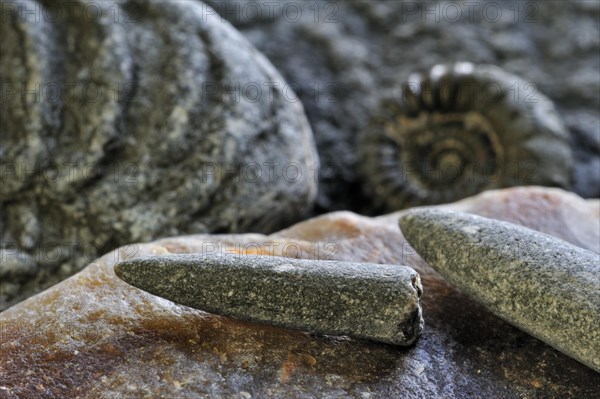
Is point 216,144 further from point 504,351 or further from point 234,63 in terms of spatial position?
point 504,351

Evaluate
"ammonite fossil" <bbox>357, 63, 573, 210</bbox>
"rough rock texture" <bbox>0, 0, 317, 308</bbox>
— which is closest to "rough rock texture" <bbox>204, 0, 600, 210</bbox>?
"ammonite fossil" <bbox>357, 63, 573, 210</bbox>

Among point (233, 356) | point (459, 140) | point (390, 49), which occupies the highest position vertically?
point (390, 49)

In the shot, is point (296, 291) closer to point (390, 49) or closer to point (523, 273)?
point (523, 273)

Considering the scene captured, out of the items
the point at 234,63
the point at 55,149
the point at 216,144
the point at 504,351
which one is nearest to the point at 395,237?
the point at 504,351

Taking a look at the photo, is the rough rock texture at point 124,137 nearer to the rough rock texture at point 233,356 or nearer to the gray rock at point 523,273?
the rough rock texture at point 233,356

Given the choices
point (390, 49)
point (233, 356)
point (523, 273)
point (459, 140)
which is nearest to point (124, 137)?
point (233, 356)

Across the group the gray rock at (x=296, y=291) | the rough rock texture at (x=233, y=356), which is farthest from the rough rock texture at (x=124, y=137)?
the gray rock at (x=296, y=291)

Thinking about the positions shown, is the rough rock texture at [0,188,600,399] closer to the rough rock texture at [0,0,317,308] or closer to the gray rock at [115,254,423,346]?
the gray rock at [115,254,423,346]
